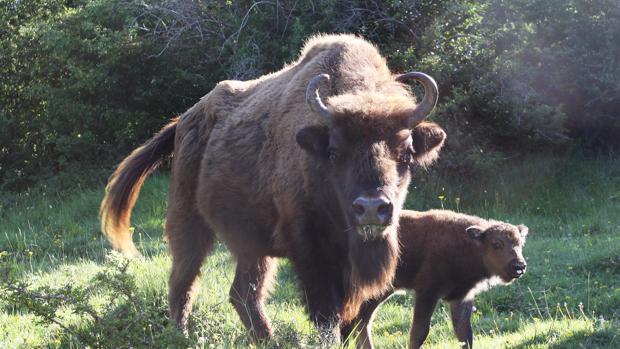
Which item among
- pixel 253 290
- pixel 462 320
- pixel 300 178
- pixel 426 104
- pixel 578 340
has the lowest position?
pixel 462 320

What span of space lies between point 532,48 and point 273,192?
8132 mm

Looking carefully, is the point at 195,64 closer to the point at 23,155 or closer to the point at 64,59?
the point at 64,59

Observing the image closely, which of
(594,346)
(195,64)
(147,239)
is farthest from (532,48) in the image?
(594,346)

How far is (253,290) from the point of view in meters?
7.23

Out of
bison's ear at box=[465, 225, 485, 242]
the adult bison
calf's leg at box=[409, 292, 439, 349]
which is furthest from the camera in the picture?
bison's ear at box=[465, 225, 485, 242]

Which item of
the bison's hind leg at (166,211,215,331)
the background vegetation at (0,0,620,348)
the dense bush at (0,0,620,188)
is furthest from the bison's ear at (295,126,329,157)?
the dense bush at (0,0,620,188)

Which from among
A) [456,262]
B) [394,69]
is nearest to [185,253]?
[456,262]

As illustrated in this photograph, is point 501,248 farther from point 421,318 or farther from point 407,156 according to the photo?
point 407,156

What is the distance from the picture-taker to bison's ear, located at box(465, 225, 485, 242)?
779 cm

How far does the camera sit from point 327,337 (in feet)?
18.2

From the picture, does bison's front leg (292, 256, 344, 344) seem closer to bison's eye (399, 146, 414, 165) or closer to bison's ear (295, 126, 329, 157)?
bison's ear (295, 126, 329, 157)

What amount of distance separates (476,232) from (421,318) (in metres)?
1.00

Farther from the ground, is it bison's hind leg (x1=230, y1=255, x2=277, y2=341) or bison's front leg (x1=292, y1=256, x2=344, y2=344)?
bison's front leg (x1=292, y1=256, x2=344, y2=344)

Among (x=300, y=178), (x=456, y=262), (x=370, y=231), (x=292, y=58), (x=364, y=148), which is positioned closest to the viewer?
(x=370, y=231)
